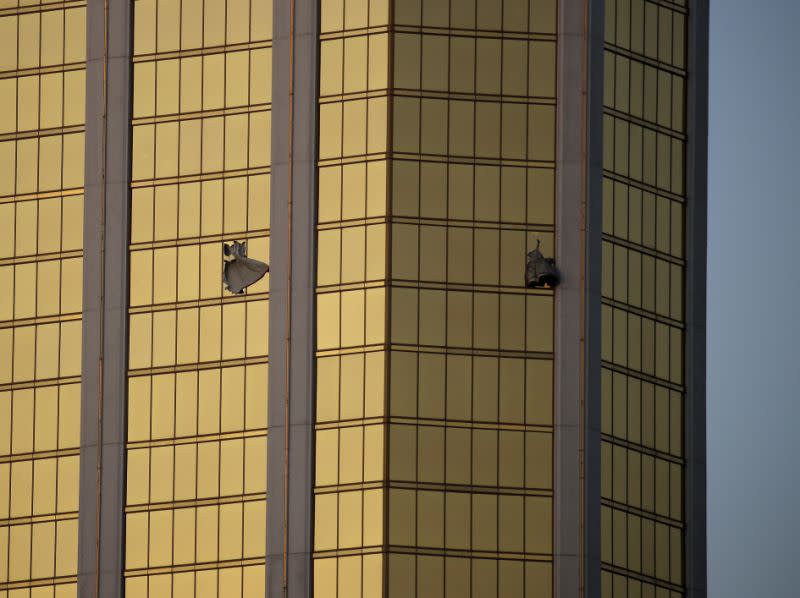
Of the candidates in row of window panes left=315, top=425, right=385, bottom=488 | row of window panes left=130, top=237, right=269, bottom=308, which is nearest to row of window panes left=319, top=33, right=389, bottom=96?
row of window panes left=130, top=237, right=269, bottom=308

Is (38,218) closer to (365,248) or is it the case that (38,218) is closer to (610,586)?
(365,248)

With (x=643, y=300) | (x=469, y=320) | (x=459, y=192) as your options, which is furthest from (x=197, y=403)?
(x=643, y=300)

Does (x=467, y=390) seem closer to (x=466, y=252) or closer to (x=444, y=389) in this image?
(x=444, y=389)

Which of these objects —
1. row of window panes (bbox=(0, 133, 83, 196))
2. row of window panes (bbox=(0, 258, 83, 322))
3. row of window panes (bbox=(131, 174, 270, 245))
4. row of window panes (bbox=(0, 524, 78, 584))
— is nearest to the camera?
row of window panes (bbox=(131, 174, 270, 245))

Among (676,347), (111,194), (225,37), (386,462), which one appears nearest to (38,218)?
(111,194)

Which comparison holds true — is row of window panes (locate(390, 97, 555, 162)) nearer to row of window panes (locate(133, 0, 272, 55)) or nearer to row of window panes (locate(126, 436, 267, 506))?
row of window panes (locate(133, 0, 272, 55))

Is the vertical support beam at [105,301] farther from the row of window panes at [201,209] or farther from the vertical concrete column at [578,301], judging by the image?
the vertical concrete column at [578,301]
